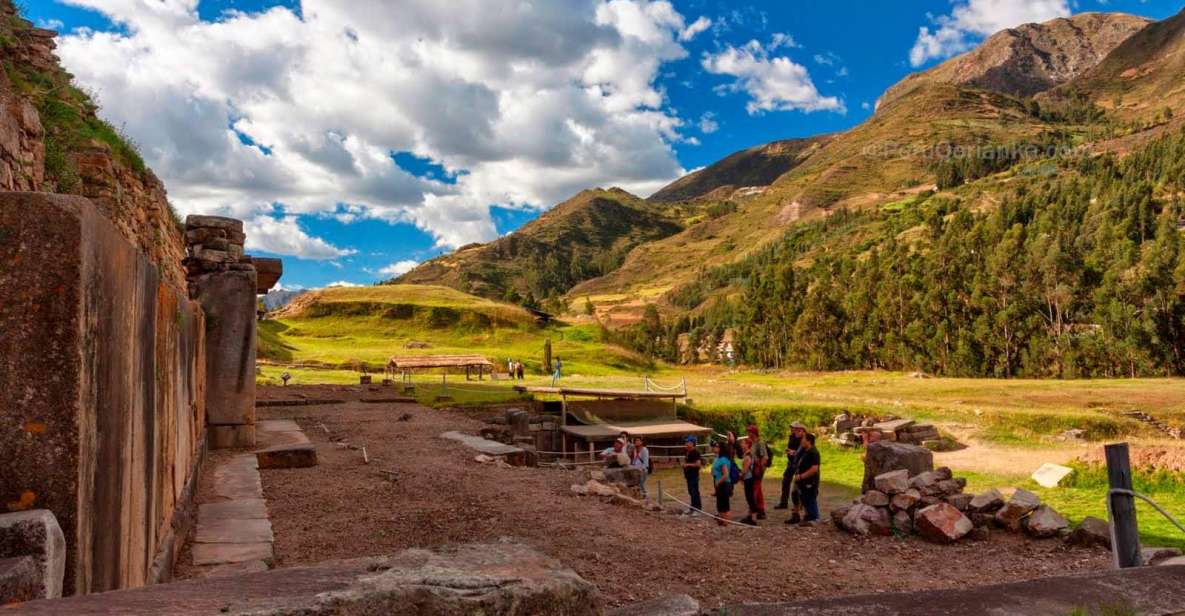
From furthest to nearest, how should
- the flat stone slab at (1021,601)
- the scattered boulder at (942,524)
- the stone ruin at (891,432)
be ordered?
1. the stone ruin at (891,432)
2. the scattered boulder at (942,524)
3. the flat stone slab at (1021,601)

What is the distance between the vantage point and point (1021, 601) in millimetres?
4598

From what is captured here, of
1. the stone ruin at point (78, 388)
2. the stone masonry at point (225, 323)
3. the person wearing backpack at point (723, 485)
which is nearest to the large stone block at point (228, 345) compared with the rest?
the stone masonry at point (225, 323)

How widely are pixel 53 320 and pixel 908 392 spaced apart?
39846mm

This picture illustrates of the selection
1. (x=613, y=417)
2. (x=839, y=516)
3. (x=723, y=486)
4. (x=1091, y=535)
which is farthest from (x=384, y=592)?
(x=613, y=417)

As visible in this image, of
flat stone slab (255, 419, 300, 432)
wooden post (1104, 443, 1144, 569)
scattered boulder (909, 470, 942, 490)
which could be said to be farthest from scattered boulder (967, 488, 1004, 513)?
flat stone slab (255, 419, 300, 432)

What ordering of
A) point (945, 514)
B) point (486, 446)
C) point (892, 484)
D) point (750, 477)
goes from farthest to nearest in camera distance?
point (486, 446), point (750, 477), point (892, 484), point (945, 514)

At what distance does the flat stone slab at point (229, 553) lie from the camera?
5602 millimetres

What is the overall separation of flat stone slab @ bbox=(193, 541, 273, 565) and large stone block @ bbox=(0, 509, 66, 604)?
11.5 ft

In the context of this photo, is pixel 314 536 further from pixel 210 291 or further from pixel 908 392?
pixel 908 392

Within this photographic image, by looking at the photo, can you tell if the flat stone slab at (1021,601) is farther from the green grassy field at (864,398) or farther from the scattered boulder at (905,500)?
the green grassy field at (864,398)

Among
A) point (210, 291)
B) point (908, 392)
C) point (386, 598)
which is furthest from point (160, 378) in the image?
point (908, 392)

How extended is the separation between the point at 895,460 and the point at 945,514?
3.19 m

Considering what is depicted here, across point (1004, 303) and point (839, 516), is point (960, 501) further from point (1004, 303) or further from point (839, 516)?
point (1004, 303)

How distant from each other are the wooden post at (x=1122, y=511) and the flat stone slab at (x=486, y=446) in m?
10.4
